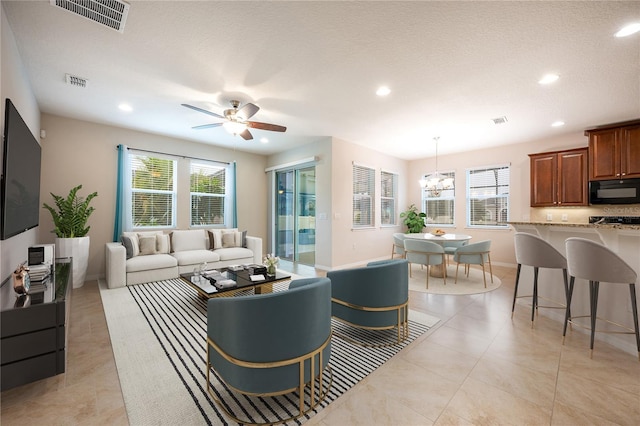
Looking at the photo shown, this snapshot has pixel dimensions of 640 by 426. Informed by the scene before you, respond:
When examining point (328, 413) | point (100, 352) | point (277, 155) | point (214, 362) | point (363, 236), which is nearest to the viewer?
point (328, 413)

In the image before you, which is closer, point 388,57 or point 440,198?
point 388,57

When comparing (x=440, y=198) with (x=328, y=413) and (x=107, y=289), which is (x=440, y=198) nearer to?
(x=328, y=413)

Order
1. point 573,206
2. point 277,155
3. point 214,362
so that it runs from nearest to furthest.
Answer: point 214,362 < point 573,206 < point 277,155

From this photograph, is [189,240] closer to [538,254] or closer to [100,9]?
[100,9]

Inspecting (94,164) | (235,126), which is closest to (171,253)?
(94,164)

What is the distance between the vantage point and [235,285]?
323 centimetres

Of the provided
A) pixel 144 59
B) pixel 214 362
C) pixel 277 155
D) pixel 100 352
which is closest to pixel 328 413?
pixel 214 362

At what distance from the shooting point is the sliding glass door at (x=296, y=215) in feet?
20.2

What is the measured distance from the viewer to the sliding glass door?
20.2 feet

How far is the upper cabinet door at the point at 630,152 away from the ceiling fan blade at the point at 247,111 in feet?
20.3

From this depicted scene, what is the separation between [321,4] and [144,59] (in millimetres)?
2018

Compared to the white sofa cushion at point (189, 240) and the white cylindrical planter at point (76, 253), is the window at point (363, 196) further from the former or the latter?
the white cylindrical planter at point (76, 253)

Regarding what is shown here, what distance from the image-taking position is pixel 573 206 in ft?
17.1

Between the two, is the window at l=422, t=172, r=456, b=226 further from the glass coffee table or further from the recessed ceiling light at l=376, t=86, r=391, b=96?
the glass coffee table
